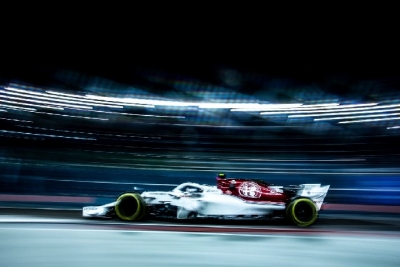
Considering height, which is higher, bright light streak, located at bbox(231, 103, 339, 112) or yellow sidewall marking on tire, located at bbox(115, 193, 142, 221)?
bright light streak, located at bbox(231, 103, 339, 112)

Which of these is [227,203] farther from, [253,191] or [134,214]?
[134,214]

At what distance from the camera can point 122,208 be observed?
6598 mm

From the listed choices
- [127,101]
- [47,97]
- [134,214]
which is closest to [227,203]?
[134,214]

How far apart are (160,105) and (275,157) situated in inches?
287

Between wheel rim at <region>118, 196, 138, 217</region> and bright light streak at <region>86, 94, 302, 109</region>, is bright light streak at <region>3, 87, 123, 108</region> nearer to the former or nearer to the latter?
bright light streak at <region>86, 94, 302, 109</region>

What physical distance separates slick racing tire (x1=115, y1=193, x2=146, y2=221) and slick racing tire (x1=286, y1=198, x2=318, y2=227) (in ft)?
8.31

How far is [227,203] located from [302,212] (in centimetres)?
132

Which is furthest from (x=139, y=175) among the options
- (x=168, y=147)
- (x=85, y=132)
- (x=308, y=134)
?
(x=308, y=134)

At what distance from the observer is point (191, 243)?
4.51 meters

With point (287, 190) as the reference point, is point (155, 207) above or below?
below

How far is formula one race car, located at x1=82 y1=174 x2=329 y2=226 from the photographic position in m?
6.42

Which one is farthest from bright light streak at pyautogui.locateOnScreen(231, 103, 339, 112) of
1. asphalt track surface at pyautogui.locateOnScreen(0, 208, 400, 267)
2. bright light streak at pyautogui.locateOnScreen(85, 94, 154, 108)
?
asphalt track surface at pyautogui.locateOnScreen(0, 208, 400, 267)

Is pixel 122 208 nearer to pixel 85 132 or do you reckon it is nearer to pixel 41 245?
pixel 41 245

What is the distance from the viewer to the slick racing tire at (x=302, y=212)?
21.0 feet
